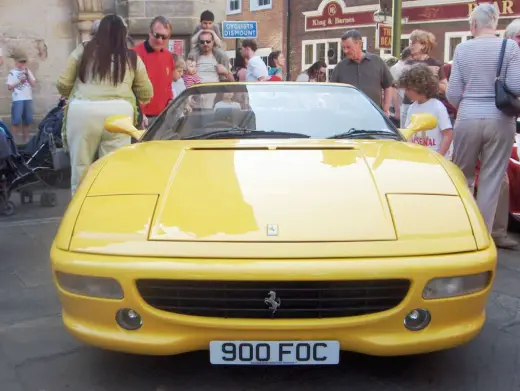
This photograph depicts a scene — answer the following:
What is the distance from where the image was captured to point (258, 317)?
8.13 ft

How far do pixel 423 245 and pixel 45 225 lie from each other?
165 inches

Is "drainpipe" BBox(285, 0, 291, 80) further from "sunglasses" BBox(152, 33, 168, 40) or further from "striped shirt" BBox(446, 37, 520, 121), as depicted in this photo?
"striped shirt" BBox(446, 37, 520, 121)

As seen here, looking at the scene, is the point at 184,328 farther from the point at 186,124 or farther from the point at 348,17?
the point at 348,17

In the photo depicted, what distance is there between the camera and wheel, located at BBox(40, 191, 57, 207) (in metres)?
6.68

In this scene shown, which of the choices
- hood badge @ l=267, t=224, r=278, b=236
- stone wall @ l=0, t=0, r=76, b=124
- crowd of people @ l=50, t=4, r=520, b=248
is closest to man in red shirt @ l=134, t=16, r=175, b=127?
crowd of people @ l=50, t=4, r=520, b=248

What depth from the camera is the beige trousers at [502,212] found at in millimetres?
5164

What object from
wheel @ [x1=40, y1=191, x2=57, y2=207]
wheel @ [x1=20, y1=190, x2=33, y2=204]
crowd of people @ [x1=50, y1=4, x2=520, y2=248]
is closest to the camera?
crowd of people @ [x1=50, y1=4, x2=520, y2=248]

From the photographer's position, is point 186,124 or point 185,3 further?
point 185,3

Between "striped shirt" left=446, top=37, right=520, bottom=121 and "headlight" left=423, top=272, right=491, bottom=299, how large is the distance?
2394 millimetres

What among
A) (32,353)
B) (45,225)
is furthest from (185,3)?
(32,353)

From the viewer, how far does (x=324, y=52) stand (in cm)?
2742

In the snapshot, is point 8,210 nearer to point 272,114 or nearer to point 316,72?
point 272,114

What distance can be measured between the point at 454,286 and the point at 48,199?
510cm

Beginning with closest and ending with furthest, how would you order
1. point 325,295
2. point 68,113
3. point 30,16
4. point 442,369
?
point 325,295, point 442,369, point 68,113, point 30,16
